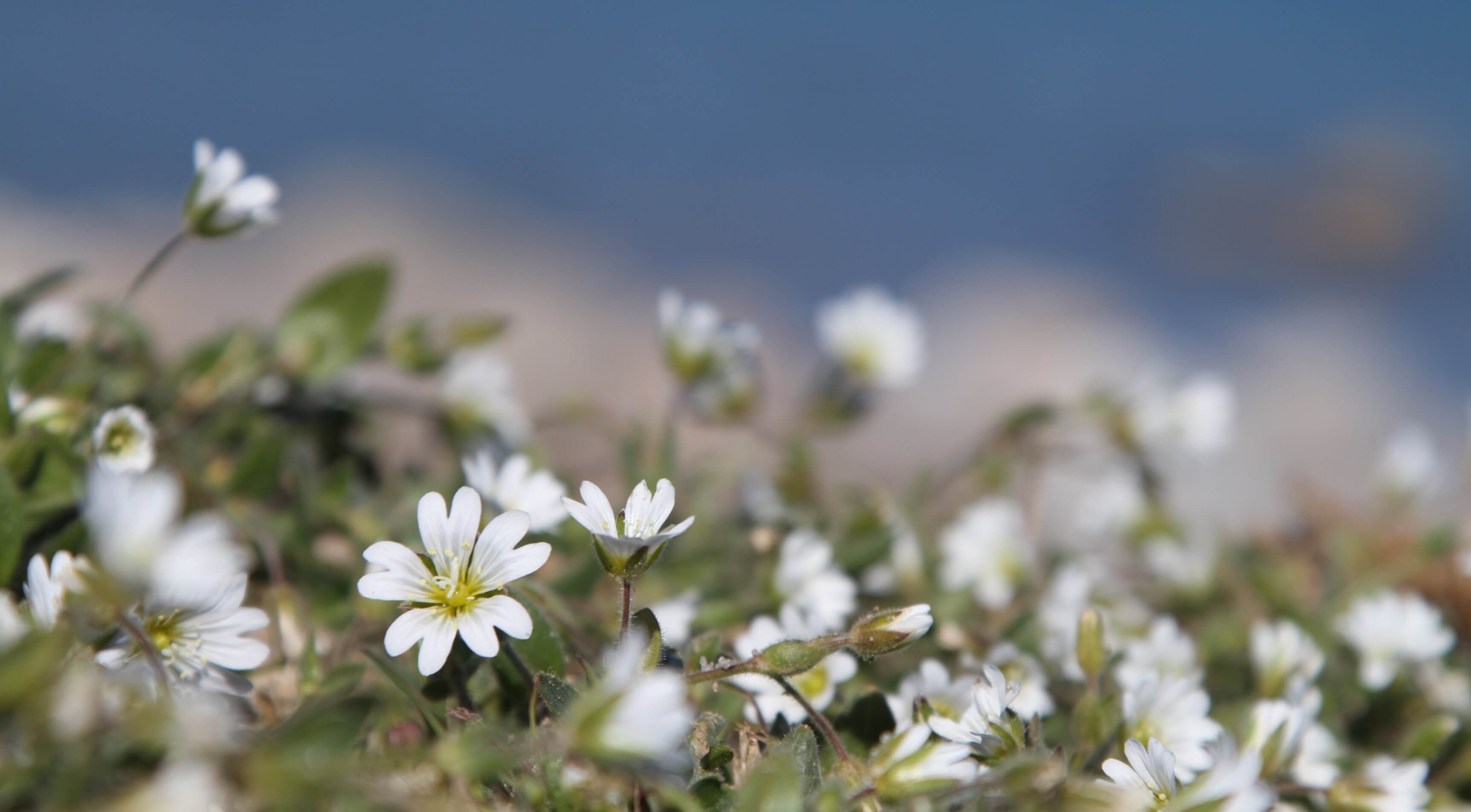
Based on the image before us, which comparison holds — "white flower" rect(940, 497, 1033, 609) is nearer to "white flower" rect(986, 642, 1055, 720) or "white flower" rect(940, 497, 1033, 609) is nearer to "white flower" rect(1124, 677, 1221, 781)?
"white flower" rect(986, 642, 1055, 720)

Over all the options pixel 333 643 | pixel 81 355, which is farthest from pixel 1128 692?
pixel 81 355

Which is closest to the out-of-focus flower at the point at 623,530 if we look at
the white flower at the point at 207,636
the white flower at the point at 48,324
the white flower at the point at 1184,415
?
the white flower at the point at 207,636

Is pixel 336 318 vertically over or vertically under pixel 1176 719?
over

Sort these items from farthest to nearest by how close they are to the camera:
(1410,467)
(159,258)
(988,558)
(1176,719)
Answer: (1410,467) → (988,558) → (159,258) → (1176,719)

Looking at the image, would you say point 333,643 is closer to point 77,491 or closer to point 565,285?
point 77,491

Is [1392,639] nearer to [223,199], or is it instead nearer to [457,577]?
[457,577]

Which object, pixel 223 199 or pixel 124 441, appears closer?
pixel 124 441

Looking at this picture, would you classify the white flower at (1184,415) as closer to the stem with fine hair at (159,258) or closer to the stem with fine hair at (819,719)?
the stem with fine hair at (819,719)

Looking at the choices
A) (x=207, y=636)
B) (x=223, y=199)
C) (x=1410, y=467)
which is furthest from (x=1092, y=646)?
(x=1410, y=467)
